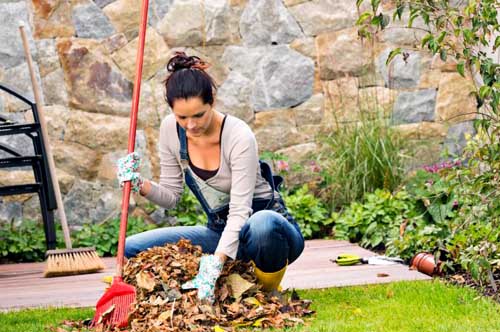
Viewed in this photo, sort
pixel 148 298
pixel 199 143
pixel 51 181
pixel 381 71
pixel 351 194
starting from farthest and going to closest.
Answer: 1. pixel 381 71
2. pixel 351 194
3. pixel 51 181
4. pixel 199 143
5. pixel 148 298

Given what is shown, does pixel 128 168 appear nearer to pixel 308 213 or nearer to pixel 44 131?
pixel 44 131

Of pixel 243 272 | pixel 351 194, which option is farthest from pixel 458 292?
pixel 351 194

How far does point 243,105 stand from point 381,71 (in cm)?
107

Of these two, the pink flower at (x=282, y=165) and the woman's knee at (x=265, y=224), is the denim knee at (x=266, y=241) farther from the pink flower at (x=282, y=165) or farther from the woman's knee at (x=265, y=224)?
the pink flower at (x=282, y=165)

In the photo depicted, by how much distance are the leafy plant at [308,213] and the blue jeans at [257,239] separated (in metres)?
2.18

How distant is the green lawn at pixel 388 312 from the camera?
337 centimetres

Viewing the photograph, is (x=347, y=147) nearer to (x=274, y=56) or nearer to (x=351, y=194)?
(x=351, y=194)

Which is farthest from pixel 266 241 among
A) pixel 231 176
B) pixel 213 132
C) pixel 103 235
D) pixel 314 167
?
pixel 314 167

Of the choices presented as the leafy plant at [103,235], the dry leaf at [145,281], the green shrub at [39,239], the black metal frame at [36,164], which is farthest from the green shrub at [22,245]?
the dry leaf at [145,281]

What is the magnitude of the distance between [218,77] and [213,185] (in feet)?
9.15

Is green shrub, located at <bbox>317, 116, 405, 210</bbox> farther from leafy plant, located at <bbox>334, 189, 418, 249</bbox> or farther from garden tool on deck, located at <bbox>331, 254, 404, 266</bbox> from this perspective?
garden tool on deck, located at <bbox>331, 254, 404, 266</bbox>

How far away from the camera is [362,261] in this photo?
16.7 ft

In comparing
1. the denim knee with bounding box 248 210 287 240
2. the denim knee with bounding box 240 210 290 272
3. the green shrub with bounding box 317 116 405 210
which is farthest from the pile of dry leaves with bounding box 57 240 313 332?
the green shrub with bounding box 317 116 405 210

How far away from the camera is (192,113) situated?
3.50m
